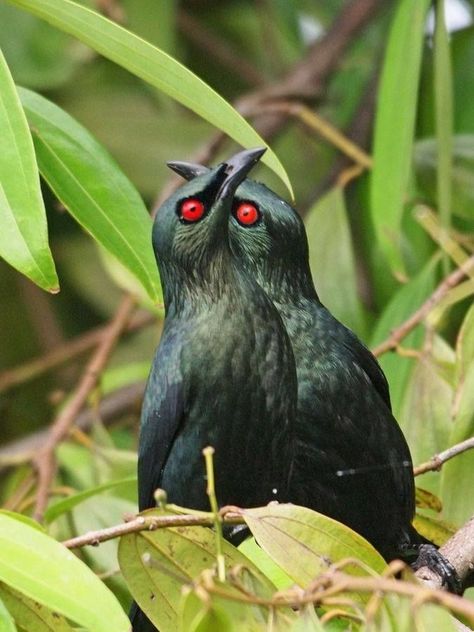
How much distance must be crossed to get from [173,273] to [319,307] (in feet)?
1.27

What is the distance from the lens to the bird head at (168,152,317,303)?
245 cm

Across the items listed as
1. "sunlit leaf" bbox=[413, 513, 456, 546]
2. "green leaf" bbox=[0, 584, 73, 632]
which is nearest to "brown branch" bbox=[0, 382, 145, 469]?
"sunlit leaf" bbox=[413, 513, 456, 546]

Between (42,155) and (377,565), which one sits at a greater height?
(42,155)

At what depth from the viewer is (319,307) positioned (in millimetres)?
2490

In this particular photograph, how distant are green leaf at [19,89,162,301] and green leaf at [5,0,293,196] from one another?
0.91 ft

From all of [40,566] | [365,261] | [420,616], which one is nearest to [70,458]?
[365,261]

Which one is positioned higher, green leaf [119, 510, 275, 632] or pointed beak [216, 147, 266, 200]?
pointed beak [216, 147, 266, 200]

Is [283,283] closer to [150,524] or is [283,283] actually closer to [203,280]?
[203,280]

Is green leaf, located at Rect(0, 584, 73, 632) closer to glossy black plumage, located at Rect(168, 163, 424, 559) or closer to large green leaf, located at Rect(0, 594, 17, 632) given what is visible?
large green leaf, located at Rect(0, 594, 17, 632)

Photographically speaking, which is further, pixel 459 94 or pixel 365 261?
pixel 365 261

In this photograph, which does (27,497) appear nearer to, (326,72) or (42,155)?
(42,155)

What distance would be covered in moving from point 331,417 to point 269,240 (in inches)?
13.2

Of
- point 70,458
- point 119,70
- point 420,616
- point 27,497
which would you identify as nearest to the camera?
point 420,616

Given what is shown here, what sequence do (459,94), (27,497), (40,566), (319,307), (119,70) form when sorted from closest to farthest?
1. (40,566)
2. (319,307)
3. (27,497)
4. (459,94)
5. (119,70)
